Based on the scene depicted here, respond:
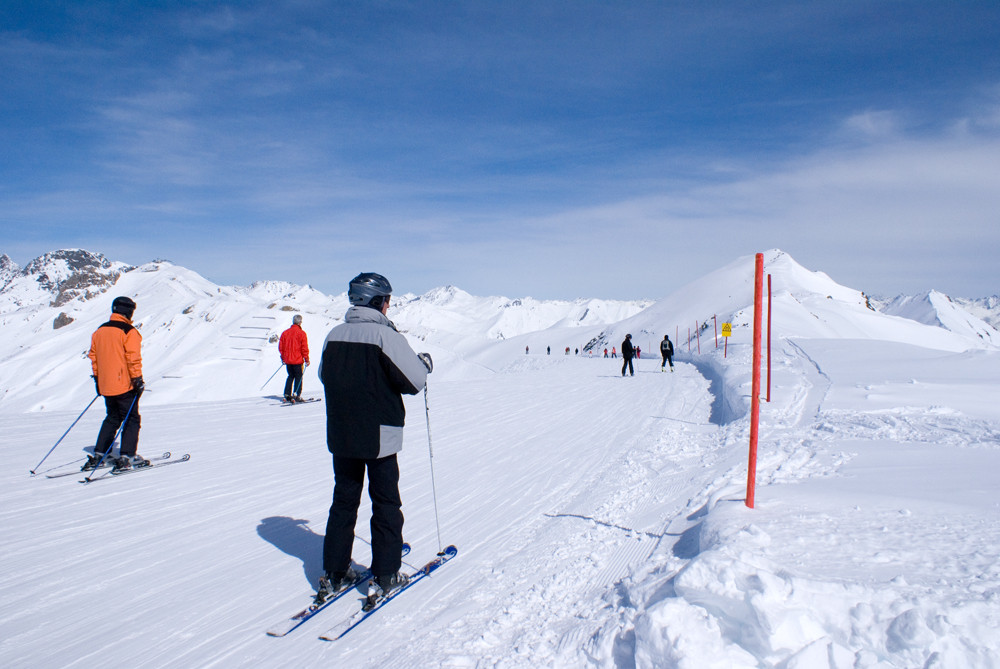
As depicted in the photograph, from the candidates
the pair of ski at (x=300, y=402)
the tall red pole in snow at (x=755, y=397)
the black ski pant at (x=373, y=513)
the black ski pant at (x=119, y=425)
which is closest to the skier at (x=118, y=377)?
the black ski pant at (x=119, y=425)

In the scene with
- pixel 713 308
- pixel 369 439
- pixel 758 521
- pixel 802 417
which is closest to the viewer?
pixel 369 439

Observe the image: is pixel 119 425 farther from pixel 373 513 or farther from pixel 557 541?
pixel 557 541

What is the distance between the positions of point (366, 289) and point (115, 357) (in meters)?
4.82

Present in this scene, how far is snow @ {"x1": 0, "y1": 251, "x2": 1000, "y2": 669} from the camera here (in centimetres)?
298

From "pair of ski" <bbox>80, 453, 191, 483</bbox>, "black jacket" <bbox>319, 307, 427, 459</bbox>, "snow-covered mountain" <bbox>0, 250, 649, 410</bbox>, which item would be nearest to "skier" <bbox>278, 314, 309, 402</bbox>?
"pair of ski" <bbox>80, 453, 191, 483</bbox>

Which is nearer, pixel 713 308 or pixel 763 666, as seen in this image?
pixel 763 666

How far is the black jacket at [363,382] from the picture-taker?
3740 millimetres

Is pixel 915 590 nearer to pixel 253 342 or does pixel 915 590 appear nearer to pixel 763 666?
pixel 763 666

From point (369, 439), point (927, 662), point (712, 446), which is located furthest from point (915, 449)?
point (369, 439)

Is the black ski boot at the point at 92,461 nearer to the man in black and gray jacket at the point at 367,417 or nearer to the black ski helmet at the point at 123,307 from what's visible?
the black ski helmet at the point at 123,307

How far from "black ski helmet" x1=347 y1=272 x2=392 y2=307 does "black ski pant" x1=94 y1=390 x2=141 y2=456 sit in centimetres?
484

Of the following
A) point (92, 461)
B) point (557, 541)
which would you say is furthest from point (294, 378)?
point (557, 541)

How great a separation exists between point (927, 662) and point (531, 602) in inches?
88.0

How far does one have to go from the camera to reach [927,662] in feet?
8.31
